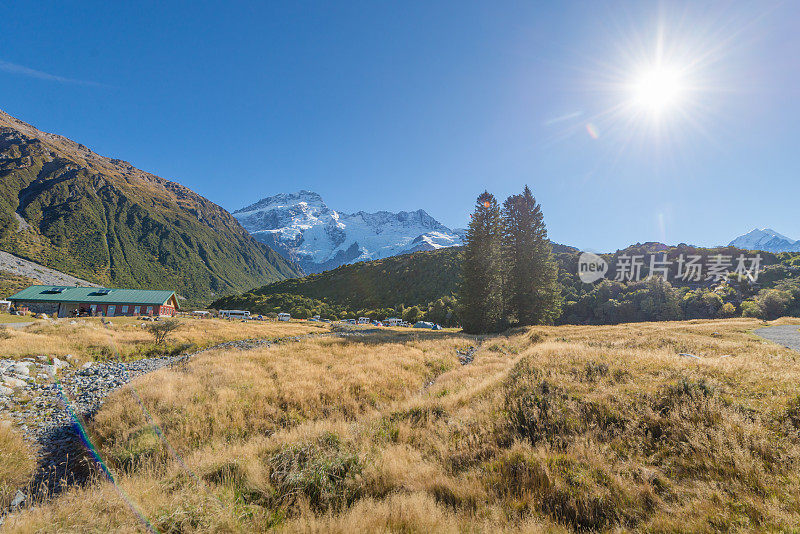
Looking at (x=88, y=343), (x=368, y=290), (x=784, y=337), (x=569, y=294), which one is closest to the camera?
(x=784, y=337)

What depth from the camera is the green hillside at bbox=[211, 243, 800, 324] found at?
196 ft

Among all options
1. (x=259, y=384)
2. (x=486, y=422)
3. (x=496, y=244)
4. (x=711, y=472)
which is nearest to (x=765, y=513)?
(x=711, y=472)

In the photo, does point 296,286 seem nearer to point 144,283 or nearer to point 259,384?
point 259,384

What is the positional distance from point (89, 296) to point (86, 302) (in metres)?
2.09

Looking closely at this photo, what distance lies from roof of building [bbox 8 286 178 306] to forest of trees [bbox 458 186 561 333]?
7113 cm

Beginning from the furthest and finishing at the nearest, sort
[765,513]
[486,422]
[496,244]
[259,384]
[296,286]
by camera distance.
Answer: [296,286], [496,244], [259,384], [486,422], [765,513]

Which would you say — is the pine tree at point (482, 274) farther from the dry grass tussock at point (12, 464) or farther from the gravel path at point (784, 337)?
the dry grass tussock at point (12, 464)

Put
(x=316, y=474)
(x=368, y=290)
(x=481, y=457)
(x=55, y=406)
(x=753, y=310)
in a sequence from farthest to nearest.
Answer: (x=368, y=290) → (x=753, y=310) → (x=55, y=406) → (x=481, y=457) → (x=316, y=474)

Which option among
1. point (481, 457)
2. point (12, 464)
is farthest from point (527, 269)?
point (12, 464)

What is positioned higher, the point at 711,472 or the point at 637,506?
the point at 711,472

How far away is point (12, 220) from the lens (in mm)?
157250

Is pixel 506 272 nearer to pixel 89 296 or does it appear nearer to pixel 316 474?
pixel 316 474

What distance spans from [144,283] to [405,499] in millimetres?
229185

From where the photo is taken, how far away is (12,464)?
22.8ft
